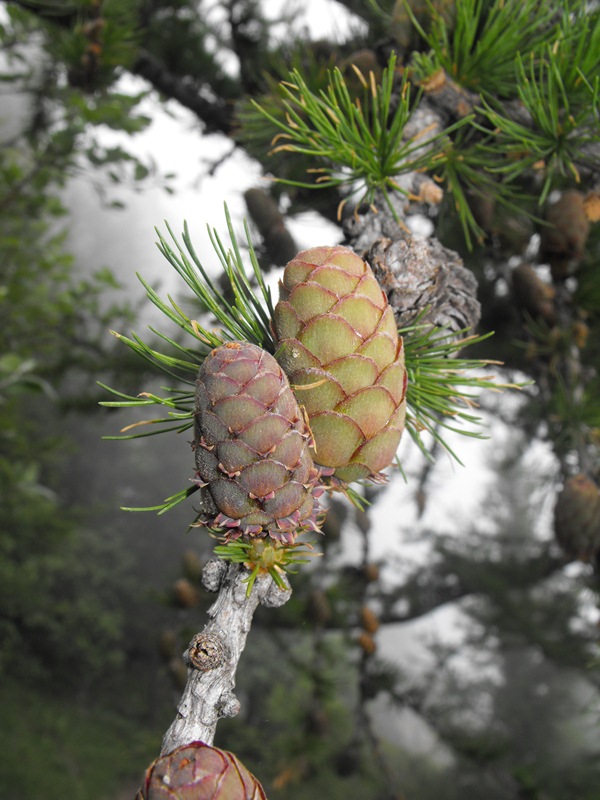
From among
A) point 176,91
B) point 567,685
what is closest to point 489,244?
point 176,91

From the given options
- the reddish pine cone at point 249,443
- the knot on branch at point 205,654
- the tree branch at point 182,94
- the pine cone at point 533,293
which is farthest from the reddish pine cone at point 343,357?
the tree branch at point 182,94

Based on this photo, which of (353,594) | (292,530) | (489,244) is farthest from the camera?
(353,594)

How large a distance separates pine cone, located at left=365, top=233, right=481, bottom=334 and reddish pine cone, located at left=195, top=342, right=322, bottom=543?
166mm

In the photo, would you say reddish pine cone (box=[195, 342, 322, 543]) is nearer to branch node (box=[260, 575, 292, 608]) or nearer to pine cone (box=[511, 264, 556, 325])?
branch node (box=[260, 575, 292, 608])

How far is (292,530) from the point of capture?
1.24 ft

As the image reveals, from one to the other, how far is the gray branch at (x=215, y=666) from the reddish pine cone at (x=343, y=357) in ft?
0.34

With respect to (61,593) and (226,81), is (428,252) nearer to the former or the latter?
(226,81)

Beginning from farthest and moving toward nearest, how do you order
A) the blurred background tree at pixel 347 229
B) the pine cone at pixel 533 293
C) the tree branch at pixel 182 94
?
the tree branch at pixel 182 94
the pine cone at pixel 533 293
the blurred background tree at pixel 347 229

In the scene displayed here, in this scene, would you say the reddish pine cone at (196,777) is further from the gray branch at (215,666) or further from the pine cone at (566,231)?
the pine cone at (566,231)

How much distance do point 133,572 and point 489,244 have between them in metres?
11.0

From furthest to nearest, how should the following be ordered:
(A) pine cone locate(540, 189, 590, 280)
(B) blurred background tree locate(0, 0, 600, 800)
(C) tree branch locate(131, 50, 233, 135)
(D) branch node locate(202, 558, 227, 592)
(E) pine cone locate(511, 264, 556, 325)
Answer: (C) tree branch locate(131, 50, 233, 135) < (E) pine cone locate(511, 264, 556, 325) < (A) pine cone locate(540, 189, 590, 280) < (B) blurred background tree locate(0, 0, 600, 800) < (D) branch node locate(202, 558, 227, 592)

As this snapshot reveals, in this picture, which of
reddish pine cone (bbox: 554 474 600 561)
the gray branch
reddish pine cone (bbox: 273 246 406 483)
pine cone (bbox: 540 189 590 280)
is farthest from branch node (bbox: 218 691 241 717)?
pine cone (bbox: 540 189 590 280)

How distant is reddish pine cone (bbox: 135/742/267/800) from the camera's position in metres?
0.29

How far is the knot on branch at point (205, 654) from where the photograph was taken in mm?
331
